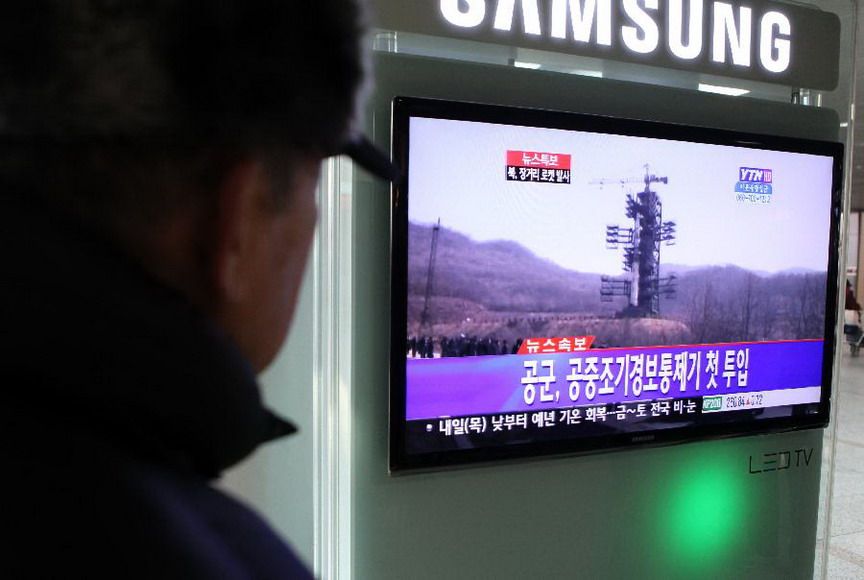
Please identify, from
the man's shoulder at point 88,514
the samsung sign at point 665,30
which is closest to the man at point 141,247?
the man's shoulder at point 88,514

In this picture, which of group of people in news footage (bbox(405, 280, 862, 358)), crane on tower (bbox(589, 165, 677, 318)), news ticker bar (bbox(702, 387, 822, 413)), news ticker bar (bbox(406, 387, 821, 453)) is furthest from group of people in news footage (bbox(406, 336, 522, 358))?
news ticker bar (bbox(702, 387, 822, 413))

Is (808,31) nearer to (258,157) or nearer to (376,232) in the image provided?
(376,232)

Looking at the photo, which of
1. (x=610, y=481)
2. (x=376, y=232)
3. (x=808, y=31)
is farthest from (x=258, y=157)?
(x=808, y=31)

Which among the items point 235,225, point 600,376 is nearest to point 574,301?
point 600,376

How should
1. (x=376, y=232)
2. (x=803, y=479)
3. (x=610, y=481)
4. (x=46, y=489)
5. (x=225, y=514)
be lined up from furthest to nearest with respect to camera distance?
(x=803, y=479) < (x=610, y=481) < (x=376, y=232) < (x=225, y=514) < (x=46, y=489)

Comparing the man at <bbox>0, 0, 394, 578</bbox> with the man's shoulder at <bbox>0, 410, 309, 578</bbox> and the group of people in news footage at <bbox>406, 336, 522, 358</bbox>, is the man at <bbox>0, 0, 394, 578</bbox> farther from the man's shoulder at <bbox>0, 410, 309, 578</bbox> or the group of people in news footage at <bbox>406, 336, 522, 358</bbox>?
the group of people in news footage at <bbox>406, 336, 522, 358</bbox>

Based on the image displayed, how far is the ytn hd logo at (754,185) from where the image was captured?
8.18ft

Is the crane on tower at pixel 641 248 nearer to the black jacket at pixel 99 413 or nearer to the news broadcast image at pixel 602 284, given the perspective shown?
the news broadcast image at pixel 602 284

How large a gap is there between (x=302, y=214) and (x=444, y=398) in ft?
5.20

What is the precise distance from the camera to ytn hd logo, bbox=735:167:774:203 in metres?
2.49

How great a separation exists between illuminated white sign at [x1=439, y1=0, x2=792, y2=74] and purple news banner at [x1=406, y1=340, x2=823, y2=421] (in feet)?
3.06

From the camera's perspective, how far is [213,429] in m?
0.48

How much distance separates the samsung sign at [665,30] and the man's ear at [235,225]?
1.70 meters

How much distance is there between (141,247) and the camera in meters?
0.47
